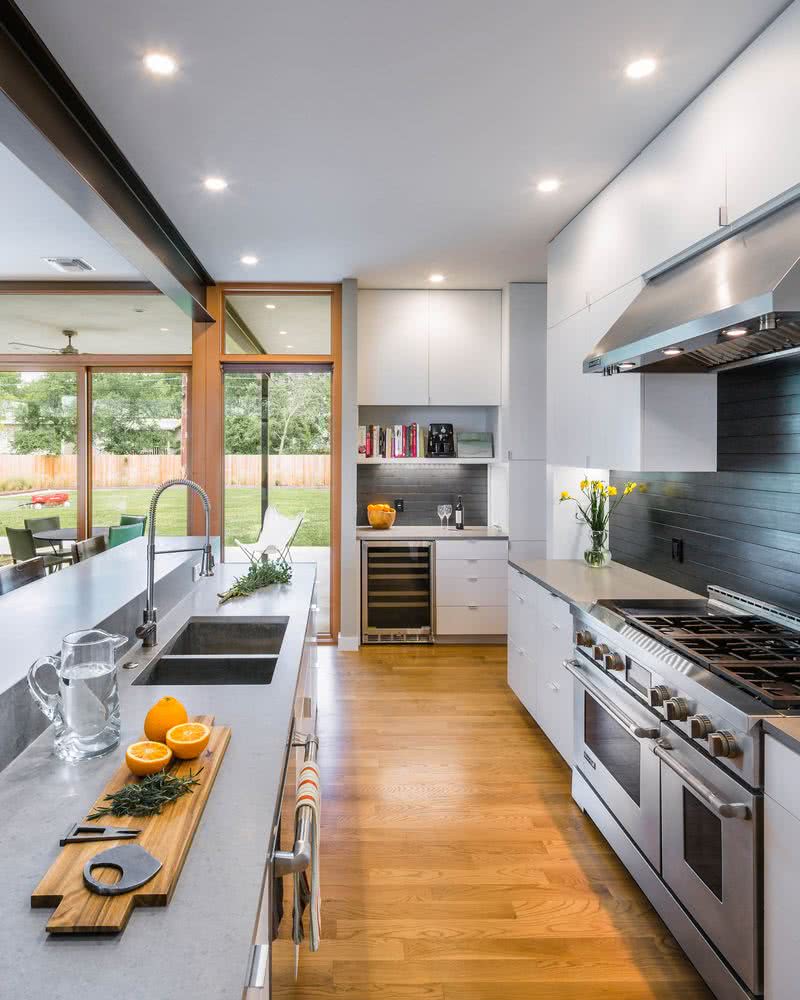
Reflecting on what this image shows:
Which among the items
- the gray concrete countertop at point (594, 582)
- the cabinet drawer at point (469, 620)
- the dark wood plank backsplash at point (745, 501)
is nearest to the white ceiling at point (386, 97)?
the dark wood plank backsplash at point (745, 501)

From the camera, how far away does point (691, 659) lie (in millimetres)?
1976

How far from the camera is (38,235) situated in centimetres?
413

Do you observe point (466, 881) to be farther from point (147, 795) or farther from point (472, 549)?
point (472, 549)

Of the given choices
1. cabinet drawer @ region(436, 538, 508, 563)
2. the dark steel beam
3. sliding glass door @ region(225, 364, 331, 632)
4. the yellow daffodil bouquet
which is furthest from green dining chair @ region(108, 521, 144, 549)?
the yellow daffodil bouquet

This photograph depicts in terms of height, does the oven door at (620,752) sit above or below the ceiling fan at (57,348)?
below

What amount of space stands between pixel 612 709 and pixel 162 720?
5.13 ft

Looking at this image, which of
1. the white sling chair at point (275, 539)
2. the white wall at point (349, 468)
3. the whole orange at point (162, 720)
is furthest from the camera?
the white wall at point (349, 468)

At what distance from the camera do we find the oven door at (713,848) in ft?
5.20

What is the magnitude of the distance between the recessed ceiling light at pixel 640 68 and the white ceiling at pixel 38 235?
2.49 metres

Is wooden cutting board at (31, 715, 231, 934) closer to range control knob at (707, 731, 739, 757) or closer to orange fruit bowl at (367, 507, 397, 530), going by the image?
range control knob at (707, 731, 739, 757)

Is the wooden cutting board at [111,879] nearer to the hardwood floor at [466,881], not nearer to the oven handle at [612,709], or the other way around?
the hardwood floor at [466,881]

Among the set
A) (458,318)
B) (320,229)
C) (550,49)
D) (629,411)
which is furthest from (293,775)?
(458,318)

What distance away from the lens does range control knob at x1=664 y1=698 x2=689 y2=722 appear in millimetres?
1867

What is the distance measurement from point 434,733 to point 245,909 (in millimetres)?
2798
